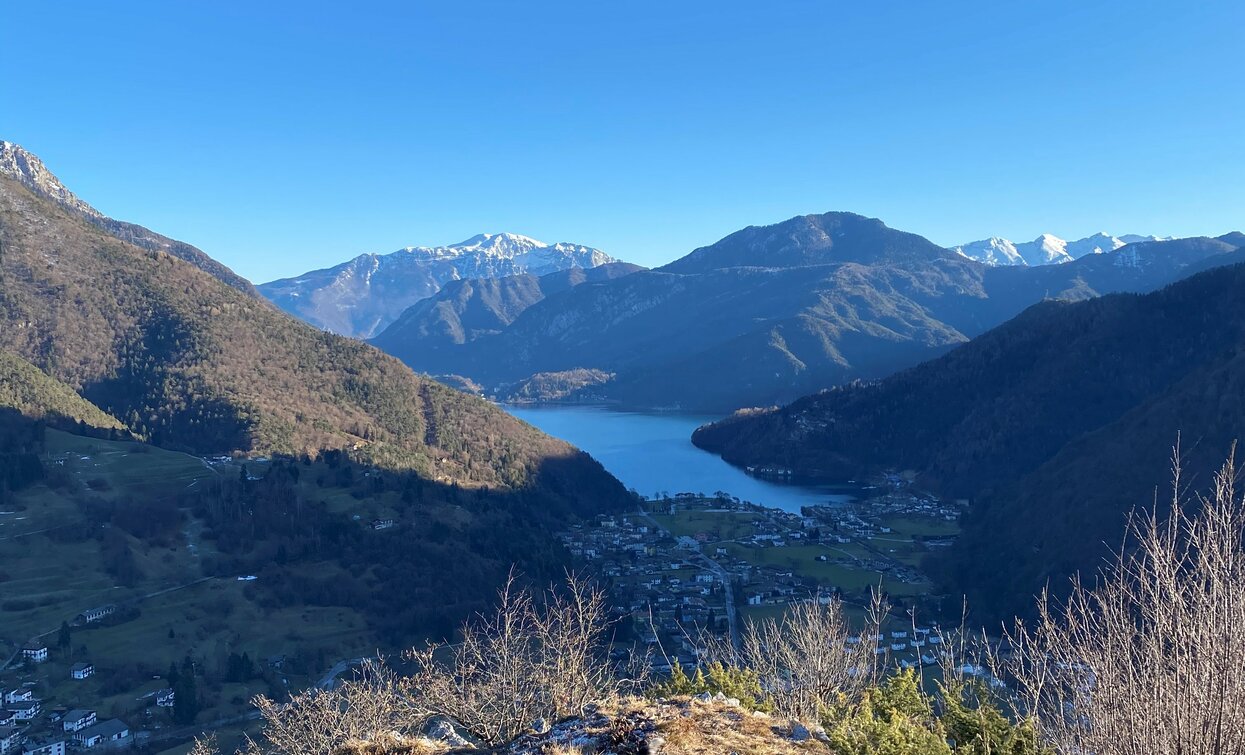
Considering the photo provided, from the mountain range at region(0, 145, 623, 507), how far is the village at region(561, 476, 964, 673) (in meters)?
18.4

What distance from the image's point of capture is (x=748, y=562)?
267 feet

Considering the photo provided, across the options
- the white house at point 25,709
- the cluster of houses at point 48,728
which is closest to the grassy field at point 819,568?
the cluster of houses at point 48,728

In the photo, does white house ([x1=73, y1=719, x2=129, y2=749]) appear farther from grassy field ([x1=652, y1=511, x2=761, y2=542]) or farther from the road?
grassy field ([x1=652, y1=511, x2=761, y2=542])

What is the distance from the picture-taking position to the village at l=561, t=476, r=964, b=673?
59594 millimetres

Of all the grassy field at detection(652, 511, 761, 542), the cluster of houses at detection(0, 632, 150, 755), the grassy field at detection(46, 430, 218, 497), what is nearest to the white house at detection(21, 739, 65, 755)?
the cluster of houses at detection(0, 632, 150, 755)

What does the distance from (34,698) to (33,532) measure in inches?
963

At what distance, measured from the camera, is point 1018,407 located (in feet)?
446

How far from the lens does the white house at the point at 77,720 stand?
4047 cm

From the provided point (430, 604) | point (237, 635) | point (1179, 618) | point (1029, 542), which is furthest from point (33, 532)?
point (1029, 542)

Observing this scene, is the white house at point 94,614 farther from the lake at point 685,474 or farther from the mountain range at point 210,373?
the lake at point 685,474

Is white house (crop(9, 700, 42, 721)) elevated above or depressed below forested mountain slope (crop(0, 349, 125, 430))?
below

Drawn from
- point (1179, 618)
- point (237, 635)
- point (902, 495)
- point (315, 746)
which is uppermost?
point (1179, 618)

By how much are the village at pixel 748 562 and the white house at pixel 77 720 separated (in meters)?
30.3

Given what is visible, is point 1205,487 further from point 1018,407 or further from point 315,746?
point 1018,407
